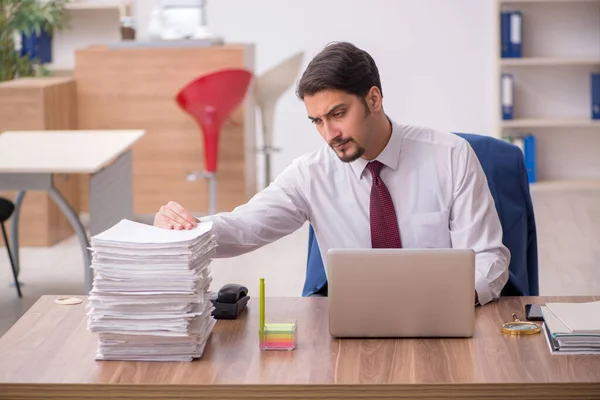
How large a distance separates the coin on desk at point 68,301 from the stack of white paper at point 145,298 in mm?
409

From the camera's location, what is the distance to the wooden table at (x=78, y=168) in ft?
13.3

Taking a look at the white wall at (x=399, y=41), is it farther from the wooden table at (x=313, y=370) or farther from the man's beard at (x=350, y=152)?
the wooden table at (x=313, y=370)

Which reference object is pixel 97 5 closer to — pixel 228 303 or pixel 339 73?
pixel 339 73

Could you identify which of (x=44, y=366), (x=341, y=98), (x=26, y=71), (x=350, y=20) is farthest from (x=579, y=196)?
(x=44, y=366)

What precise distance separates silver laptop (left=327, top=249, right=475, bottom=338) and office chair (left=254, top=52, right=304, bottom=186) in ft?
15.6

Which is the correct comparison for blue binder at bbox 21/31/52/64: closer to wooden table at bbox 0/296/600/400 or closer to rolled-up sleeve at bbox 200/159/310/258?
rolled-up sleeve at bbox 200/159/310/258

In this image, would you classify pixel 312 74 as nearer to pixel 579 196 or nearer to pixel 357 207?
pixel 357 207

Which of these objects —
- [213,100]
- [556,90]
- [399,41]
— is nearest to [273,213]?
[213,100]

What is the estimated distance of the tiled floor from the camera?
4.80 meters

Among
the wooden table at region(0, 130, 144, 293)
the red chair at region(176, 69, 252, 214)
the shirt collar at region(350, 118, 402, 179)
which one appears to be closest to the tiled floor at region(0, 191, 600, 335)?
the wooden table at region(0, 130, 144, 293)

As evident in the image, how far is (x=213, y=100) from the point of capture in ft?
19.5

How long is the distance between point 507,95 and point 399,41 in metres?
0.89

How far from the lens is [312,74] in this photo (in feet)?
7.84

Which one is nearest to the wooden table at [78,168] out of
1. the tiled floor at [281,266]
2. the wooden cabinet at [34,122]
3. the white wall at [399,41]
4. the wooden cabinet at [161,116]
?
the tiled floor at [281,266]
